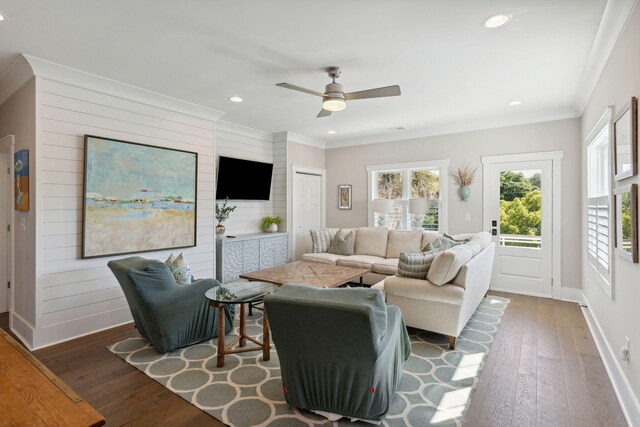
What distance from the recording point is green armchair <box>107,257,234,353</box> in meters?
2.82

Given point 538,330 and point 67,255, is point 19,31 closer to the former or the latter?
point 67,255

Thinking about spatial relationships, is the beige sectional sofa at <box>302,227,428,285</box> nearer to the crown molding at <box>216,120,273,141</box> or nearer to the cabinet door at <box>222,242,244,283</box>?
the cabinet door at <box>222,242,244,283</box>

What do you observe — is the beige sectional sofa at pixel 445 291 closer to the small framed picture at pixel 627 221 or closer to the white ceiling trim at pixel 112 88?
the small framed picture at pixel 627 221

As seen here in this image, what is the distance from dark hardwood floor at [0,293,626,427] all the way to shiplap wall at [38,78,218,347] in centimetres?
25

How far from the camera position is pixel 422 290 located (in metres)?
3.21

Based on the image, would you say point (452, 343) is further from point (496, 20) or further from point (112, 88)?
point (112, 88)

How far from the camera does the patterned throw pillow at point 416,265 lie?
10.9ft

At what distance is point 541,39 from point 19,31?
4149 mm

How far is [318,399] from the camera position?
81.1 inches

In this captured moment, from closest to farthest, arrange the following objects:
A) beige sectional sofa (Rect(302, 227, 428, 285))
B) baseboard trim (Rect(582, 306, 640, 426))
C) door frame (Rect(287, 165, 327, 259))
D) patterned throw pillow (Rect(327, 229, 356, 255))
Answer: baseboard trim (Rect(582, 306, 640, 426)) < beige sectional sofa (Rect(302, 227, 428, 285)) < patterned throw pillow (Rect(327, 229, 356, 255)) < door frame (Rect(287, 165, 327, 259))

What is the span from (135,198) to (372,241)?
3.69 m

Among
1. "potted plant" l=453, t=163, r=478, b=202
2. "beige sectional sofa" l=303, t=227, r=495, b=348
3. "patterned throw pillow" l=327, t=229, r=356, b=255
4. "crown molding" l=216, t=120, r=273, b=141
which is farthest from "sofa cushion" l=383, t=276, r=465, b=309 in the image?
"crown molding" l=216, t=120, r=273, b=141

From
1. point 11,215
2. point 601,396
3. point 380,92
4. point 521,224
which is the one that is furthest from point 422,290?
point 11,215

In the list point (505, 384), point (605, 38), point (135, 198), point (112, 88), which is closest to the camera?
point (505, 384)
